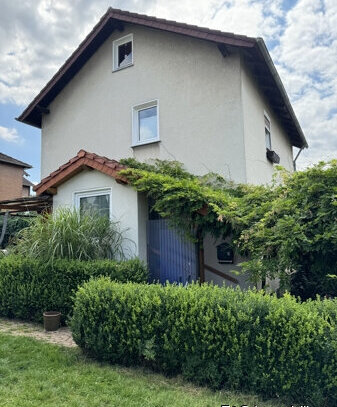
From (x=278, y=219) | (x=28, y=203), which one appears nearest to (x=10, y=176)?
(x=28, y=203)

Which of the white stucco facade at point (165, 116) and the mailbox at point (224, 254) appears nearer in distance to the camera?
the mailbox at point (224, 254)

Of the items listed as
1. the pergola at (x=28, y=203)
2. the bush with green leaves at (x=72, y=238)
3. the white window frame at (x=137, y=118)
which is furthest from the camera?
the white window frame at (x=137, y=118)

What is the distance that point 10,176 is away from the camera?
1286 inches

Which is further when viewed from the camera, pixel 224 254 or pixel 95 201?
pixel 95 201

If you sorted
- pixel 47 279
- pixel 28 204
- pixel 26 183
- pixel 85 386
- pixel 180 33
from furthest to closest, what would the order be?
pixel 26 183, pixel 28 204, pixel 180 33, pixel 47 279, pixel 85 386

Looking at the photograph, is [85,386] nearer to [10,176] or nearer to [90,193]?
[90,193]

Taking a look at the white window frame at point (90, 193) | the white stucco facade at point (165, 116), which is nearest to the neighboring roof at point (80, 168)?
the white stucco facade at point (165, 116)

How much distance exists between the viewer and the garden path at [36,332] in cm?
605

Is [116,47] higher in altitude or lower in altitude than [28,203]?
higher

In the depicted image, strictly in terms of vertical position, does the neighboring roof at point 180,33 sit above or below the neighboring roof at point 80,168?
above

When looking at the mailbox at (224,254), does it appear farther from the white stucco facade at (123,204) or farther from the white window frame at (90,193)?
the white window frame at (90,193)

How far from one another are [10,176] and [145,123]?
86.9ft

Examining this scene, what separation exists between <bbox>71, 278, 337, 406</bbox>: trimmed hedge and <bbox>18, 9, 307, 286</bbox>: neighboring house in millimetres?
3295

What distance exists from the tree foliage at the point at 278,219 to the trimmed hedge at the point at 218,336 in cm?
146
